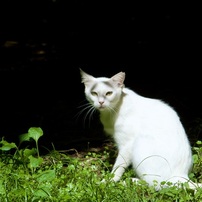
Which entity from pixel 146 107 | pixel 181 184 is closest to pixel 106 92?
pixel 146 107

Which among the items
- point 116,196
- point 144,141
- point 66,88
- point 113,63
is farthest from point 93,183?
point 113,63

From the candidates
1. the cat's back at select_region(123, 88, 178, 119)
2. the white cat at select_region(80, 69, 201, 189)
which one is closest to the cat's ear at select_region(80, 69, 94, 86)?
the white cat at select_region(80, 69, 201, 189)

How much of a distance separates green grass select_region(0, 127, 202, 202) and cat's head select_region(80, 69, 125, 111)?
2.01 feet

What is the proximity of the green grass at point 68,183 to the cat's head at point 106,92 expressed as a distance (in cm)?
61

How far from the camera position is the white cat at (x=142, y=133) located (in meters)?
4.01

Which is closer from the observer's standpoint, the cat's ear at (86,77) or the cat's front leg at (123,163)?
the cat's front leg at (123,163)

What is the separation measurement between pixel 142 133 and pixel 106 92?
0.52m

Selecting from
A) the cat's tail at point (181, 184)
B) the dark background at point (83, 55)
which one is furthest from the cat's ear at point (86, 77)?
the dark background at point (83, 55)

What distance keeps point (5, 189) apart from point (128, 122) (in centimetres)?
135

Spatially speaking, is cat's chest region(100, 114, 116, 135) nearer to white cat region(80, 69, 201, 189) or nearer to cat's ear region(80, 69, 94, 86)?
white cat region(80, 69, 201, 189)

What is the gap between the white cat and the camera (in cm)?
401

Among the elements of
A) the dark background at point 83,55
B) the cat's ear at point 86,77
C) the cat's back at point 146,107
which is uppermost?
the cat's ear at point 86,77

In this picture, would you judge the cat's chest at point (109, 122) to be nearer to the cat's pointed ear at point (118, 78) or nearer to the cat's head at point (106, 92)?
the cat's head at point (106, 92)

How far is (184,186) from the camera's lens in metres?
3.83
